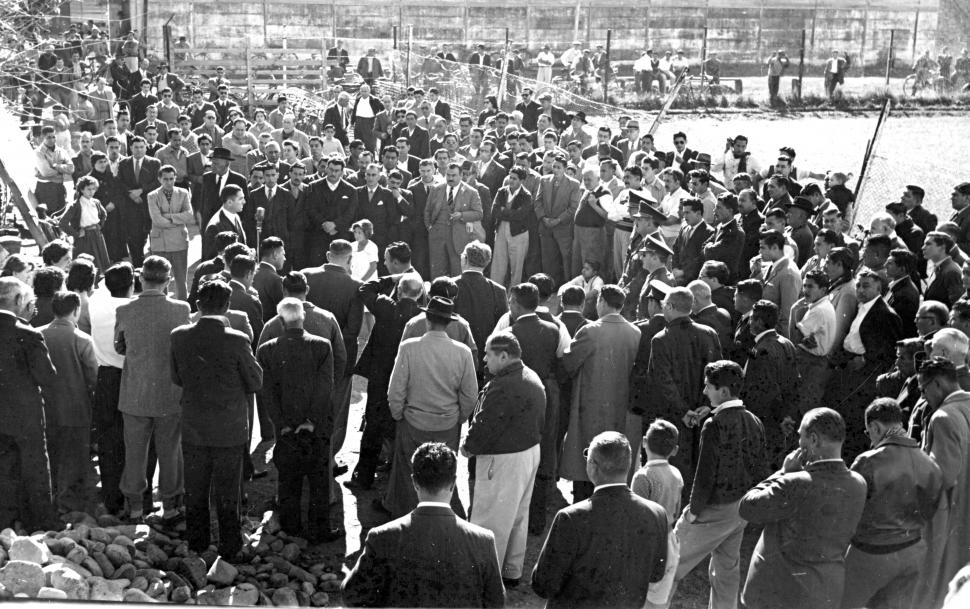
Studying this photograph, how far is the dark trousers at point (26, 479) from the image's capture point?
21.5ft

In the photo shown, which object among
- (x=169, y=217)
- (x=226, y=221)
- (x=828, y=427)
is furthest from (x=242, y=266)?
(x=169, y=217)

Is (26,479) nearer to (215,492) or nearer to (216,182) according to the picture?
(215,492)

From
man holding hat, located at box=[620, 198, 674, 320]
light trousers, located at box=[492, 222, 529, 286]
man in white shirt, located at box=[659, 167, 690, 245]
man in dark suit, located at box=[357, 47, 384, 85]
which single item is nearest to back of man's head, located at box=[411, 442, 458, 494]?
man holding hat, located at box=[620, 198, 674, 320]

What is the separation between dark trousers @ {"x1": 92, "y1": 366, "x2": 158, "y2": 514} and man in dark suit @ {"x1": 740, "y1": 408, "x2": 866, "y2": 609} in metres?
4.12

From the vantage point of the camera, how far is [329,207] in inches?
470

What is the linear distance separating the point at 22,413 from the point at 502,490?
295 cm

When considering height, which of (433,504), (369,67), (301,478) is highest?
(369,67)

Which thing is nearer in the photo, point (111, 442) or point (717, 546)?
point (717, 546)

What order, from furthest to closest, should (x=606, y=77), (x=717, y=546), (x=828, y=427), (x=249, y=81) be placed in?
1. (x=249, y=81)
2. (x=606, y=77)
3. (x=717, y=546)
4. (x=828, y=427)

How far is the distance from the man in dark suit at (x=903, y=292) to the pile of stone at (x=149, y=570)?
444cm

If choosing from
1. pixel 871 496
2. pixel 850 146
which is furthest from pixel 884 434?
pixel 850 146

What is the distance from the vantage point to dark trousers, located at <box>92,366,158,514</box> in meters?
7.02

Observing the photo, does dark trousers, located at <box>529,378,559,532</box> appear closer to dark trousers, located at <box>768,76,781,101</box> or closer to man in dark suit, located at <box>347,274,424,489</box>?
man in dark suit, located at <box>347,274,424,489</box>

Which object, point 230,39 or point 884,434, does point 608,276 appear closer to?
point 884,434
